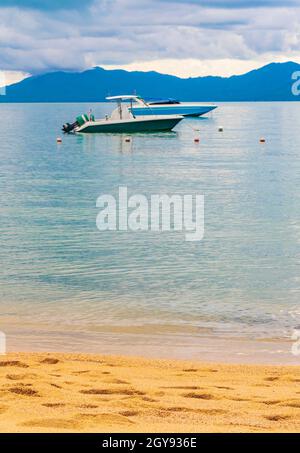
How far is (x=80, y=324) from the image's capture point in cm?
1514

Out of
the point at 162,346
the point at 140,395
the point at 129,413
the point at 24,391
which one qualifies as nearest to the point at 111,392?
the point at 140,395

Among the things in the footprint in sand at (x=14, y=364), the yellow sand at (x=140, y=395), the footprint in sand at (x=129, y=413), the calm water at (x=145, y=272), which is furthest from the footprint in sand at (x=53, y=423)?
the calm water at (x=145, y=272)

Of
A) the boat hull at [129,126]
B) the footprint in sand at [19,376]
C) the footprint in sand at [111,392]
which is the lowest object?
the footprint in sand at [111,392]

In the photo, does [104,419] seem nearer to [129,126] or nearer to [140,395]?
[140,395]

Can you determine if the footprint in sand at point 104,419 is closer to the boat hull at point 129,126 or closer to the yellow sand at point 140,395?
the yellow sand at point 140,395

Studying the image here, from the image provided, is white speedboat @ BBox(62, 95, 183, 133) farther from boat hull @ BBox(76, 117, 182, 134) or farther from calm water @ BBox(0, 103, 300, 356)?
calm water @ BBox(0, 103, 300, 356)

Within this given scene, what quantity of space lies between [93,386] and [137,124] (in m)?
75.9

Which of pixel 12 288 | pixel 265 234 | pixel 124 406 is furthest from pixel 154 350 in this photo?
pixel 265 234

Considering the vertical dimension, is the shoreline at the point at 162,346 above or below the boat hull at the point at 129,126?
below

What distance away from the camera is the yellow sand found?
806 centimetres

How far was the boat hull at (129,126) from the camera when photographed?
84812mm

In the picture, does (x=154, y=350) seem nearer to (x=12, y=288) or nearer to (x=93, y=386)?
(x=93, y=386)

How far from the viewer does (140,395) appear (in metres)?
9.52

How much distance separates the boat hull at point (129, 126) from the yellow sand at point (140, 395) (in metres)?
72.9
